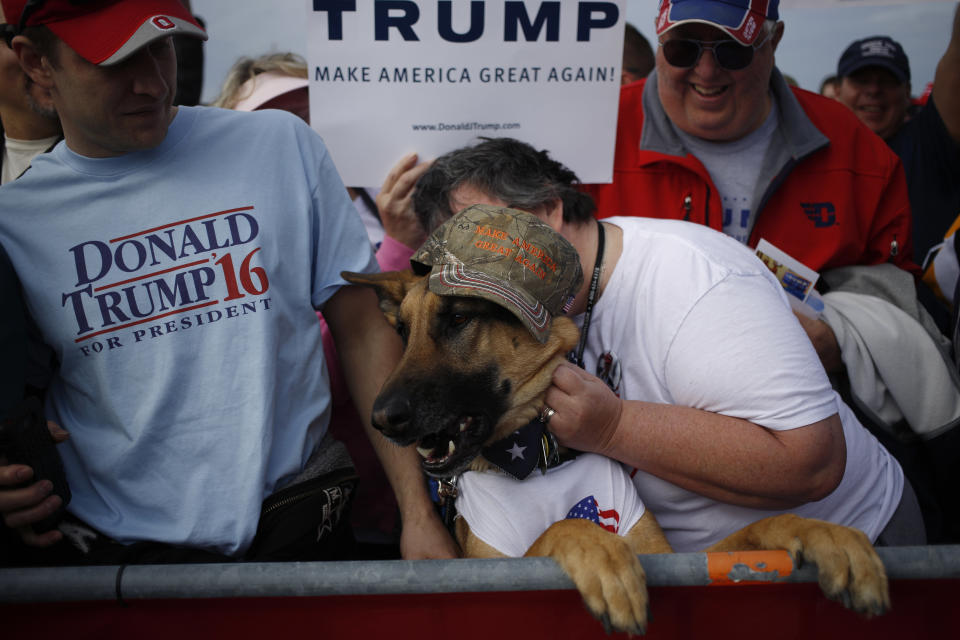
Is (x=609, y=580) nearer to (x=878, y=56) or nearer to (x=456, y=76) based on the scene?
(x=456, y=76)

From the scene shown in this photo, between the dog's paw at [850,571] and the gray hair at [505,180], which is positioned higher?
the gray hair at [505,180]

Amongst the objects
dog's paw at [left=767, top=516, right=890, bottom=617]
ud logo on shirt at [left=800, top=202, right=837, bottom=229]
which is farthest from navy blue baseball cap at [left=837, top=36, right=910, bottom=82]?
dog's paw at [left=767, top=516, right=890, bottom=617]

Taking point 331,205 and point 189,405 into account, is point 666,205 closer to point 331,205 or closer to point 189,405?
point 331,205

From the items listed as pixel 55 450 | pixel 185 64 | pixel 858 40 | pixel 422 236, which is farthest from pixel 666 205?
pixel 858 40

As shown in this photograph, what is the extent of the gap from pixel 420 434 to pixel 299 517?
413mm

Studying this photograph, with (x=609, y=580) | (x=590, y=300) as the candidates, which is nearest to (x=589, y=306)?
(x=590, y=300)

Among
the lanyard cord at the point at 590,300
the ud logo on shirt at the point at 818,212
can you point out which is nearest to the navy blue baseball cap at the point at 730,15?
the ud logo on shirt at the point at 818,212

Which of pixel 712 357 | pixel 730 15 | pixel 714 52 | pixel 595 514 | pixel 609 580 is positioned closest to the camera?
pixel 609 580

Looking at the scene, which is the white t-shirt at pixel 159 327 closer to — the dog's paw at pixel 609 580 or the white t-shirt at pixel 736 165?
the dog's paw at pixel 609 580

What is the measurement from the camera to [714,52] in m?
2.37

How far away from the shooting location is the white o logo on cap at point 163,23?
156 cm

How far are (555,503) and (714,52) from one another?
169 cm

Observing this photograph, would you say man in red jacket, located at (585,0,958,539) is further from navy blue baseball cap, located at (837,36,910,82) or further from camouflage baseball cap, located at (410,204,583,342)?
navy blue baseball cap, located at (837,36,910,82)

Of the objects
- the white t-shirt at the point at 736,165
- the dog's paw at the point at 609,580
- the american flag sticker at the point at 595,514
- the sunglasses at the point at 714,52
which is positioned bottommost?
the american flag sticker at the point at 595,514
